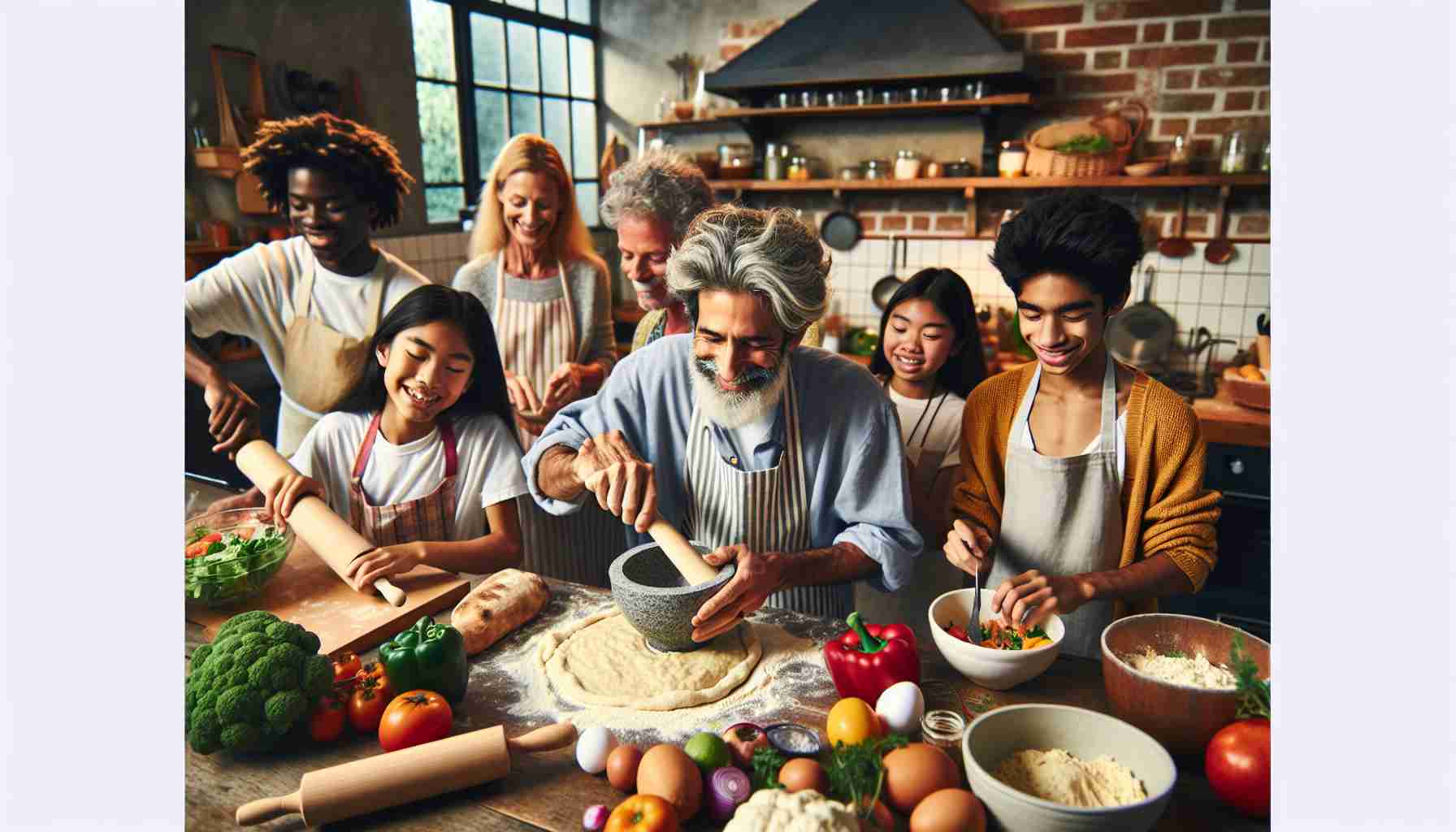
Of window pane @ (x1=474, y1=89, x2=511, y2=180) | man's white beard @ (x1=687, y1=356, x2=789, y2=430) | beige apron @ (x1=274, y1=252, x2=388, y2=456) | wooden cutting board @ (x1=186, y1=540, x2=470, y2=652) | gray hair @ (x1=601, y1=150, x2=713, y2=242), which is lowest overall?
wooden cutting board @ (x1=186, y1=540, x2=470, y2=652)

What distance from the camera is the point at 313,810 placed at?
3.18ft

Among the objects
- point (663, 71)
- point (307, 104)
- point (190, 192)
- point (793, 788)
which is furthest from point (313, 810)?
point (663, 71)

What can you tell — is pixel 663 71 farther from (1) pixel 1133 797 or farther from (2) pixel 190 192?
(1) pixel 1133 797

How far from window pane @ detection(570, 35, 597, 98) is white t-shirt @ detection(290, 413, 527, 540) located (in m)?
3.69

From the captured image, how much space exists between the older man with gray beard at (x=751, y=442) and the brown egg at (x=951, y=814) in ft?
1.47

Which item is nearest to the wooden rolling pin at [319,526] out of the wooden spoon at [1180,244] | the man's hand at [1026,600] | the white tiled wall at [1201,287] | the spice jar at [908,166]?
the man's hand at [1026,600]

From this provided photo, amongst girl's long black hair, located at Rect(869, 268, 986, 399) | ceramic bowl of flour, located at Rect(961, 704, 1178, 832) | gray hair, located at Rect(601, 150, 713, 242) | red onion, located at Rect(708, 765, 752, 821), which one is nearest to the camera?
ceramic bowl of flour, located at Rect(961, 704, 1178, 832)

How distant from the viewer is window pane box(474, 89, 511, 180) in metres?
4.53

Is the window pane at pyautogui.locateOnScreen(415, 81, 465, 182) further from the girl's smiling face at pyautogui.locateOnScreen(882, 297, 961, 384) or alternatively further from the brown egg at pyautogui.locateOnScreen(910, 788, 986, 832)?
the brown egg at pyautogui.locateOnScreen(910, 788, 986, 832)

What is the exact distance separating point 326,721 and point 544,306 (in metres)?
1.55

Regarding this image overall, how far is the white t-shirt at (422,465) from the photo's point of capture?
182cm

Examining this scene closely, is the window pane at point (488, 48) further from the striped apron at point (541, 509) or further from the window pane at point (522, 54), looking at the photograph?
the striped apron at point (541, 509)

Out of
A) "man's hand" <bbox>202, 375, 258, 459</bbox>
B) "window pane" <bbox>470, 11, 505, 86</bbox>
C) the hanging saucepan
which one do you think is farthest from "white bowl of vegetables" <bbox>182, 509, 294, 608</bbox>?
"window pane" <bbox>470, 11, 505, 86</bbox>

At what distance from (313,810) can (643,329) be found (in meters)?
1.46
